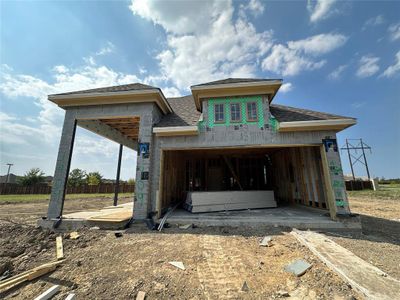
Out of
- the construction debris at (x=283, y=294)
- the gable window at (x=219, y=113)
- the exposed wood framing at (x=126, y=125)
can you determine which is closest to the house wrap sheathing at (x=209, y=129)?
the gable window at (x=219, y=113)

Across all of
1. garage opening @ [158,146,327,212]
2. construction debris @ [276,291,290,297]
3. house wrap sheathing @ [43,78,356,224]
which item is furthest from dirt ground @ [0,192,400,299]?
garage opening @ [158,146,327,212]

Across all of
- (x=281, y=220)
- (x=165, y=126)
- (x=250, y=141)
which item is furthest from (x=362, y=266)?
(x=165, y=126)

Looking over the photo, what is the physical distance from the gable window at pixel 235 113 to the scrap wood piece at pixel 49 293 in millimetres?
7516

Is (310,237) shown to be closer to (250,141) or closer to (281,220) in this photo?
(281,220)

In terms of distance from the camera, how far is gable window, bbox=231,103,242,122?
8.01 meters

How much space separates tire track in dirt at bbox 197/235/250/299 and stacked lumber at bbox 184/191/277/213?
12.0ft

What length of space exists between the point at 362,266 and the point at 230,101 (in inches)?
272

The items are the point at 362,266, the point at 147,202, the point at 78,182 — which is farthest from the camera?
the point at 78,182

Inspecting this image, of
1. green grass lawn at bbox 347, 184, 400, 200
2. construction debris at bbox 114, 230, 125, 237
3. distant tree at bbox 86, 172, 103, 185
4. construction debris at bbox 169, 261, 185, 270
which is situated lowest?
construction debris at bbox 169, 261, 185, 270

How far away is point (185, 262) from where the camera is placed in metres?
4.04

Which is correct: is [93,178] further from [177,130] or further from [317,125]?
[317,125]

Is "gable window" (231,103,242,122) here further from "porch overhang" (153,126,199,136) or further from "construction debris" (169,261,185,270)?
"construction debris" (169,261,185,270)

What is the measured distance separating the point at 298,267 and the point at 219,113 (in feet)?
20.6

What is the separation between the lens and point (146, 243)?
5.26 meters
